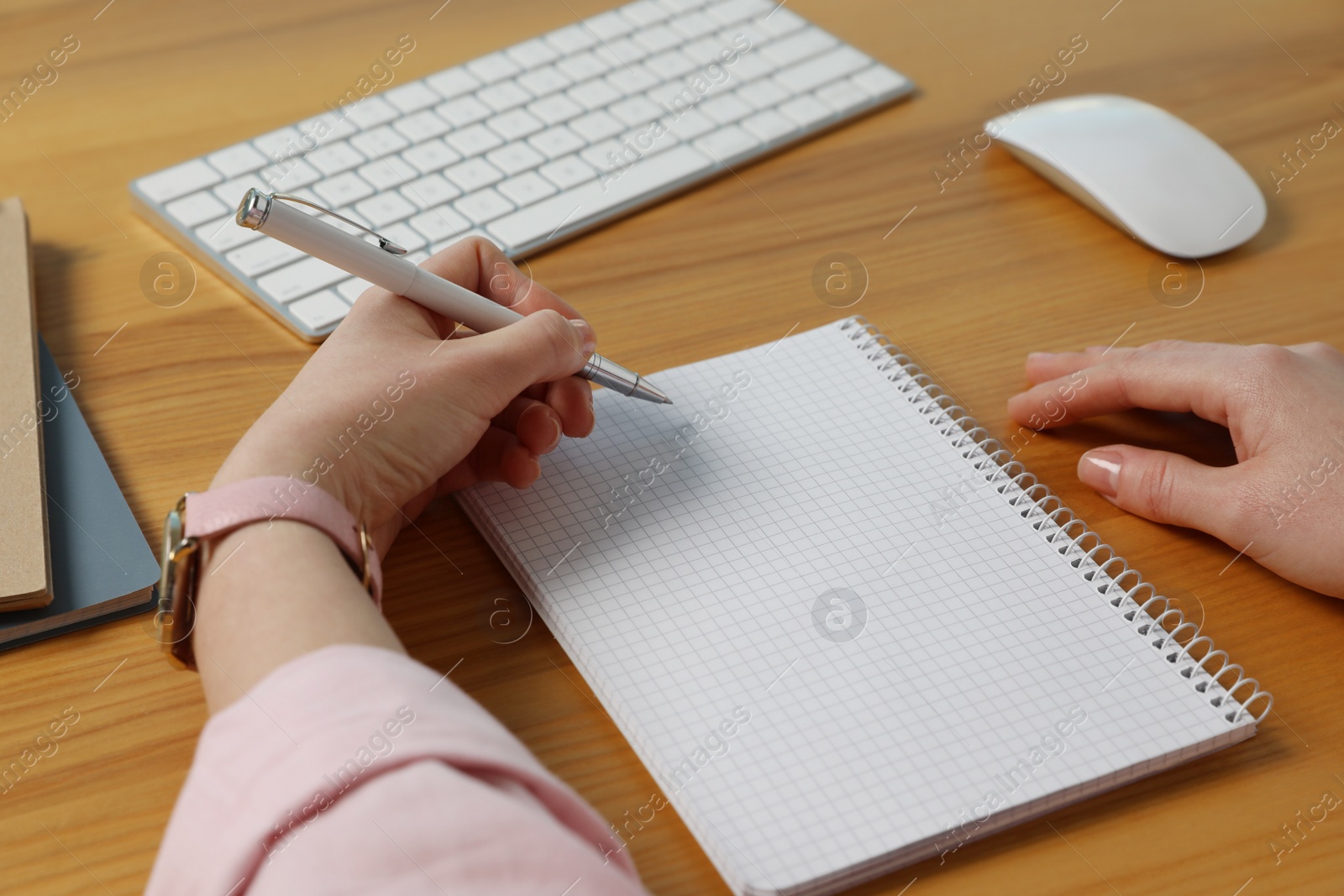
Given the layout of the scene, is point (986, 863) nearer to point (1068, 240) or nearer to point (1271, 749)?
point (1271, 749)

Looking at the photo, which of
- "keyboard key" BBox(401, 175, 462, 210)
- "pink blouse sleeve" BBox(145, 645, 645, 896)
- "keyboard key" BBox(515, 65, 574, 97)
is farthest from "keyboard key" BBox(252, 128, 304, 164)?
"pink blouse sleeve" BBox(145, 645, 645, 896)

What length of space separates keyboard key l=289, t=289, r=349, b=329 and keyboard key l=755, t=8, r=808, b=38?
22.6 inches

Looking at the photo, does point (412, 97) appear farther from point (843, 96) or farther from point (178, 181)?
point (843, 96)

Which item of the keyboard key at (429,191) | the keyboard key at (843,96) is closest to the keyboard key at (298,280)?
the keyboard key at (429,191)

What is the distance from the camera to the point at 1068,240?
99 cm

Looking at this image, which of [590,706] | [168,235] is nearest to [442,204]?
[168,235]

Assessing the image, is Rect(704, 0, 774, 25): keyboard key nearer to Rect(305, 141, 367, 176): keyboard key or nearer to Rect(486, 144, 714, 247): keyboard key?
Rect(486, 144, 714, 247): keyboard key

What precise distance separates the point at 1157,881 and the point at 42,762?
545mm

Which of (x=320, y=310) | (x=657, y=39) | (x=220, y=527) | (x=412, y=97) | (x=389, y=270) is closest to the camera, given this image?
(x=220, y=527)

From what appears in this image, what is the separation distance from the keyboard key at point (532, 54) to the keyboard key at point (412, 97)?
0.10 metres

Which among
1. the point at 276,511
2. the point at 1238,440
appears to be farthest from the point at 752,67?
the point at 276,511

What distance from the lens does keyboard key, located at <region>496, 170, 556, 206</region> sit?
95 cm

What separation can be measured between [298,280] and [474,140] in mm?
223

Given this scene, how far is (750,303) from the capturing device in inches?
35.7
